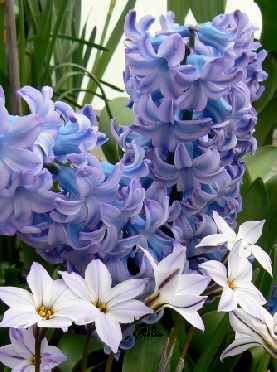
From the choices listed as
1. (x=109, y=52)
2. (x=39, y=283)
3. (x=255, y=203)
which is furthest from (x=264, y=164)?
(x=109, y=52)

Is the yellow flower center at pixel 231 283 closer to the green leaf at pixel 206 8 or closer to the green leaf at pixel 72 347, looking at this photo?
the green leaf at pixel 72 347

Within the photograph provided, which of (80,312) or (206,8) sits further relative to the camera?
(206,8)

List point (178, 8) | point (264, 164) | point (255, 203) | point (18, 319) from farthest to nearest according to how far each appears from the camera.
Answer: point (178, 8), point (264, 164), point (255, 203), point (18, 319)

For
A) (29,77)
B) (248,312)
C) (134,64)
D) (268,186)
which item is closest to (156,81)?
(134,64)

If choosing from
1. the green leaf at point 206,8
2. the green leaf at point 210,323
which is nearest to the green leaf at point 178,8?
the green leaf at point 206,8

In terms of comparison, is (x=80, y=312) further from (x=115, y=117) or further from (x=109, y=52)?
(x=109, y=52)

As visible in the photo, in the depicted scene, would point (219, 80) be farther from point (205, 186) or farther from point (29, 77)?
point (29, 77)
